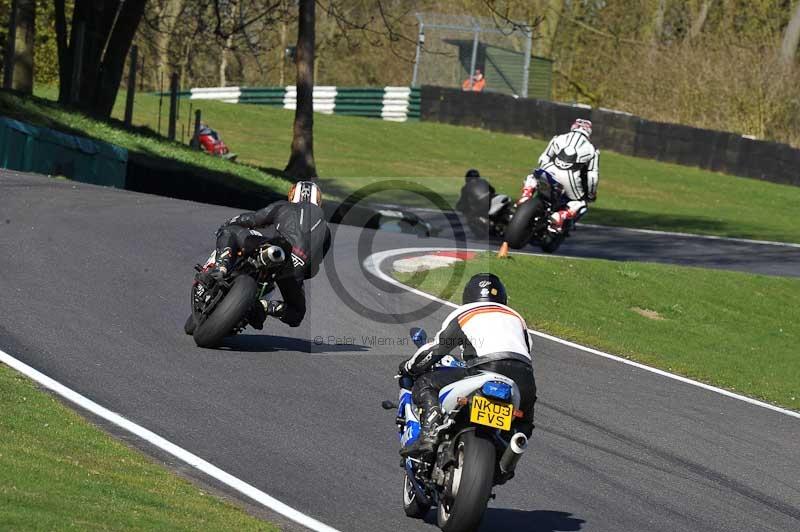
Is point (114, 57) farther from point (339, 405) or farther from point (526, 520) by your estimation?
point (526, 520)

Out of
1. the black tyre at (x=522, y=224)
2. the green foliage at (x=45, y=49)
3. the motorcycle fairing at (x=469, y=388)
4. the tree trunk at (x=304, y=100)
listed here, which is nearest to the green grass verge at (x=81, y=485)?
the motorcycle fairing at (x=469, y=388)

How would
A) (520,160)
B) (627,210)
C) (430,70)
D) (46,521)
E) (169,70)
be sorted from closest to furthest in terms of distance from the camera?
(46,521) → (627,210) → (520,160) → (430,70) → (169,70)

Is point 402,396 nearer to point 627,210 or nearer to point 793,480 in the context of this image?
point 793,480

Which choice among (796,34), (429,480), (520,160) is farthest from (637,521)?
(796,34)

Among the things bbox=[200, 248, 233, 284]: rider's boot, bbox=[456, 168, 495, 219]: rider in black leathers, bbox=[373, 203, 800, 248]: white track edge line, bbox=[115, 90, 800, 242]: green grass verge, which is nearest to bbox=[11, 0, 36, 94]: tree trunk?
bbox=[115, 90, 800, 242]: green grass verge

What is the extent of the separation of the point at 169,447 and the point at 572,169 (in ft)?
36.9

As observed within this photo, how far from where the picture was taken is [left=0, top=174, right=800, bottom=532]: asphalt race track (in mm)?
7949

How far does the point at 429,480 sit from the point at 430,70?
38.7 metres

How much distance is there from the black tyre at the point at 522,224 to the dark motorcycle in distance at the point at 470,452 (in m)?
11.2

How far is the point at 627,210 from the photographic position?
32.1m

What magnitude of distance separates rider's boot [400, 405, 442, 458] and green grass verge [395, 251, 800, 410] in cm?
644

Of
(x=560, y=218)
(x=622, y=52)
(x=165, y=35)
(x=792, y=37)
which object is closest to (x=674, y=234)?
(x=560, y=218)

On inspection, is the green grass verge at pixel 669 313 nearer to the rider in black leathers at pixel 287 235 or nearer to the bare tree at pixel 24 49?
the rider in black leathers at pixel 287 235

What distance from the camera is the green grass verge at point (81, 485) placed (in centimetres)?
583
